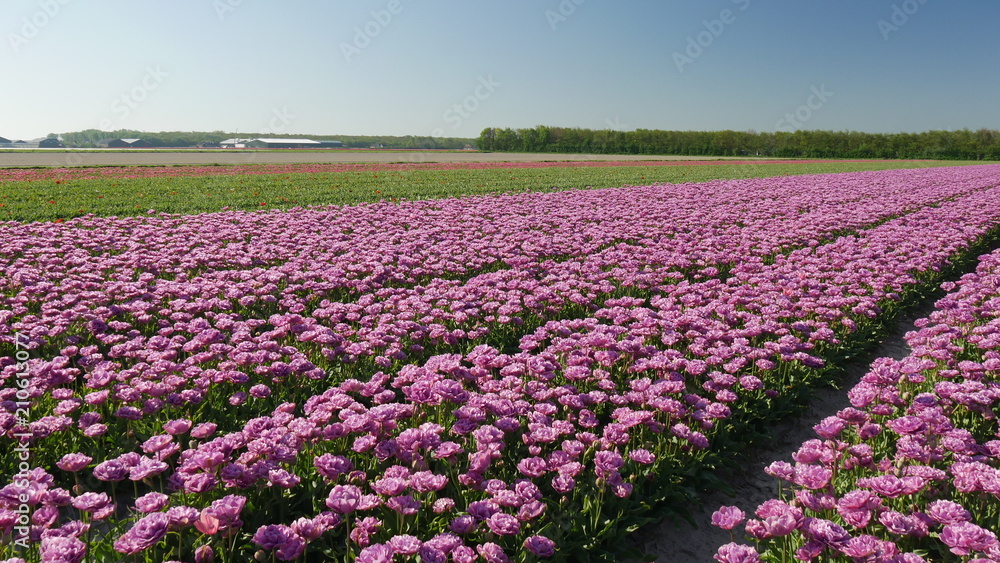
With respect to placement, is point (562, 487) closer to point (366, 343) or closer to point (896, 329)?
point (366, 343)

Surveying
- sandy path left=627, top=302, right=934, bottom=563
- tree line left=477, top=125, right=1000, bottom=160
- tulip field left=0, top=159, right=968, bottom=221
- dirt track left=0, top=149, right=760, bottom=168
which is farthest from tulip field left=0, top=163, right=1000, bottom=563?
tree line left=477, top=125, right=1000, bottom=160

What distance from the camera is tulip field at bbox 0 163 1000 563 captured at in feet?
10.2

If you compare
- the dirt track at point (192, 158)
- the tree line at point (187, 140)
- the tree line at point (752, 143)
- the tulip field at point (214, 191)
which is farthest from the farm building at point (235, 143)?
the tulip field at point (214, 191)

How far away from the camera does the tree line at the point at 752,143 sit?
9338 cm

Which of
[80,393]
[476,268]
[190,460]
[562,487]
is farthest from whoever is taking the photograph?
[476,268]

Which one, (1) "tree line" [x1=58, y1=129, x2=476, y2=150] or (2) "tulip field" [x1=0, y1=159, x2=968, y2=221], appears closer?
(2) "tulip field" [x1=0, y1=159, x2=968, y2=221]

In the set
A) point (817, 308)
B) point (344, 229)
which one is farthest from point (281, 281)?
point (817, 308)

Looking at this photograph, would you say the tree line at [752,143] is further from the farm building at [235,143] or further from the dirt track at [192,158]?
the farm building at [235,143]

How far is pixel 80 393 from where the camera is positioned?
509cm

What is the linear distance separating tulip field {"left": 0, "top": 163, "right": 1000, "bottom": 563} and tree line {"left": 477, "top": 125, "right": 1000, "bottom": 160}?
98918mm

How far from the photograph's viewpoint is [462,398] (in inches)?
172

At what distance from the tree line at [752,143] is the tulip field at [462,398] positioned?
98918 millimetres

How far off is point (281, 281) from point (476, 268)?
3220 millimetres

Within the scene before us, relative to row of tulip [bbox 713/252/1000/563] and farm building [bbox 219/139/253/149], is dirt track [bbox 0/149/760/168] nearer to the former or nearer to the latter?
row of tulip [bbox 713/252/1000/563]
